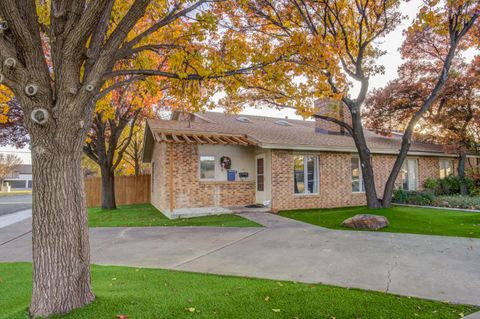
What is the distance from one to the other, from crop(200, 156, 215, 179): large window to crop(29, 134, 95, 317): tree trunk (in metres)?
8.80

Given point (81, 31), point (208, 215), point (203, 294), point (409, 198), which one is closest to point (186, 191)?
point (208, 215)

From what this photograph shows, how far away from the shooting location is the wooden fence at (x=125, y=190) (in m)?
17.9

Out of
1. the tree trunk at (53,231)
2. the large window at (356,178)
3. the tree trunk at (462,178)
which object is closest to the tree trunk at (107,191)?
the large window at (356,178)

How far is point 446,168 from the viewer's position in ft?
55.9

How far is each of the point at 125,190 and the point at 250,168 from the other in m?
9.59

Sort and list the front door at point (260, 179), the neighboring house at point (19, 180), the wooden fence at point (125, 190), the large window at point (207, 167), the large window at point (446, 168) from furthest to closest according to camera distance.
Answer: the neighboring house at point (19, 180), the wooden fence at point (125, 190), the large window at point (446, 168), the front door at point (260, 179), the large window at point (207, 167)

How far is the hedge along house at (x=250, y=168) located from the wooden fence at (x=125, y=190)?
5030 mm

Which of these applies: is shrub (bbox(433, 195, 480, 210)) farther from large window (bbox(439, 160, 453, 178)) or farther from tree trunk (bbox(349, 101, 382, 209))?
large window (bbox(439, 160, 453, 178))

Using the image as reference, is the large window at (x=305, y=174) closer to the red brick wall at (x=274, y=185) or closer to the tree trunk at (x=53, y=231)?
the red brick wall at (x=274, y=185)

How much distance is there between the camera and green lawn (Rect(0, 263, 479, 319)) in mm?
3184

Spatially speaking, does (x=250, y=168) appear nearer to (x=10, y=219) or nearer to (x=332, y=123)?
(x=332, y=123)

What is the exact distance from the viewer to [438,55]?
13.9m

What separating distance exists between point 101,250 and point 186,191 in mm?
5107

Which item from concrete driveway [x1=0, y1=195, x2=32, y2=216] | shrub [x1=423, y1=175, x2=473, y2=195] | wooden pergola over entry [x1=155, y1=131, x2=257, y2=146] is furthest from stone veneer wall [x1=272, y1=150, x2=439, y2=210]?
concrete driveway [x1=0, y1=195, x2=32, y2=216]
